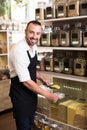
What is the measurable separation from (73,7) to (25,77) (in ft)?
3.04

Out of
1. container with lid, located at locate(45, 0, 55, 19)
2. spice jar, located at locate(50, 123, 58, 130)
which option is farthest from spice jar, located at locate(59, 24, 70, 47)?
spice jar, located at locate(50, 123, 58, 130)

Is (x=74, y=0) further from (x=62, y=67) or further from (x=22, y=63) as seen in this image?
(x=22, y=63)

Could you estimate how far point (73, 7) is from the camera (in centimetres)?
238

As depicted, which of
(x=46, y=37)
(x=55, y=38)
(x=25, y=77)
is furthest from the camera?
(x=46, y=37)

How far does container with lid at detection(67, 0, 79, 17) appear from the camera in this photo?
2.35m

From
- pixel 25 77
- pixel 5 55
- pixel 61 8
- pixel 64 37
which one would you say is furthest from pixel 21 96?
pixel 5 55

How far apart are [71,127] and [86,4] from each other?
4.40ft

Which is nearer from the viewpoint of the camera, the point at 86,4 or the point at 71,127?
the point at 86,4

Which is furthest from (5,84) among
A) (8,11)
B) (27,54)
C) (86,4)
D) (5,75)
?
(86,4)

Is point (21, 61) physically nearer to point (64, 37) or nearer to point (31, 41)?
point (31, 41)

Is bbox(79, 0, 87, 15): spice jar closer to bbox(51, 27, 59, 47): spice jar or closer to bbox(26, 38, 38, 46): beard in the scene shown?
bbox(51, 27, 59, 47): spice jar

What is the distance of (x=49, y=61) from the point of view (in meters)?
2.72

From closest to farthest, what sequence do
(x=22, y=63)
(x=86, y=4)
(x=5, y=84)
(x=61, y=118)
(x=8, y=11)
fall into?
1. (x=22, y=63)
2. (x=86, y=4)
3. (x=61, y=118)
4. (x=5, y=84)
5. (x=8, y=11)

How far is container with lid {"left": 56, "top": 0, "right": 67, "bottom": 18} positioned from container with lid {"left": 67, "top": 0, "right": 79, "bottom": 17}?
5cm
